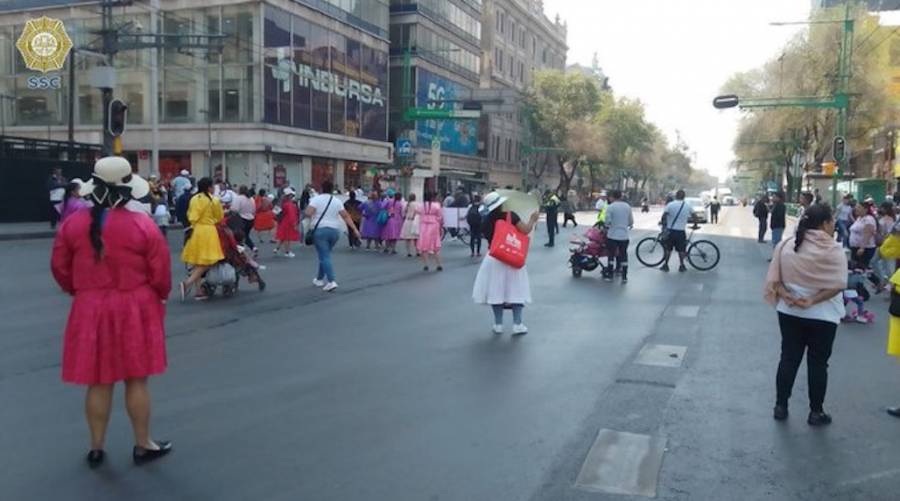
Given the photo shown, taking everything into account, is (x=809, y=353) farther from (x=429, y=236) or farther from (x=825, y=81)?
(x=825, y=81)

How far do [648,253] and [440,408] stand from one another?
1292 centimetres

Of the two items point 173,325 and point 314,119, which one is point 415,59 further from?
point 173,325

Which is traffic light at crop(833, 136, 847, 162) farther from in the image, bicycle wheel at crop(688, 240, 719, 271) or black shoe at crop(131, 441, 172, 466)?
black shoe at crop(131, 441, 172, 466)

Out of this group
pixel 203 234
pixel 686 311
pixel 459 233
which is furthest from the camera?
pixel 459 233

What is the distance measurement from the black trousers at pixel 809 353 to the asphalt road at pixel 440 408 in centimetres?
24

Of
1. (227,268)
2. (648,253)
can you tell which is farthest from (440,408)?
(648,253)

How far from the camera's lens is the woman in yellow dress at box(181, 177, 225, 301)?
34.9 ft

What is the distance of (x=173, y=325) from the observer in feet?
29.6

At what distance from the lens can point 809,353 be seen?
562 centimetres

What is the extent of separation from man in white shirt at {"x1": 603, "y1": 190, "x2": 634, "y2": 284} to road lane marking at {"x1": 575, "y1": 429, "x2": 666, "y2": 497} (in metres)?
9.36

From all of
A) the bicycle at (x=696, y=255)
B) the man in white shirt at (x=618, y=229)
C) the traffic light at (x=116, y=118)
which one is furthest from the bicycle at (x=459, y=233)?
the traffic light at (x=116, y=118)

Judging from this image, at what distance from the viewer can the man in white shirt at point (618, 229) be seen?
47.2 feet

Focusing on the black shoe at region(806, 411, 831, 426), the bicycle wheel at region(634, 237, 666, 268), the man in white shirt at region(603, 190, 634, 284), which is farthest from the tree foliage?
the black shoe at region(806, 411, 831, 426)

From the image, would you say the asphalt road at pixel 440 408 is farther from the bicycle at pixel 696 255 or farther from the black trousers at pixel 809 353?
the bicycle at pixel 696 255
